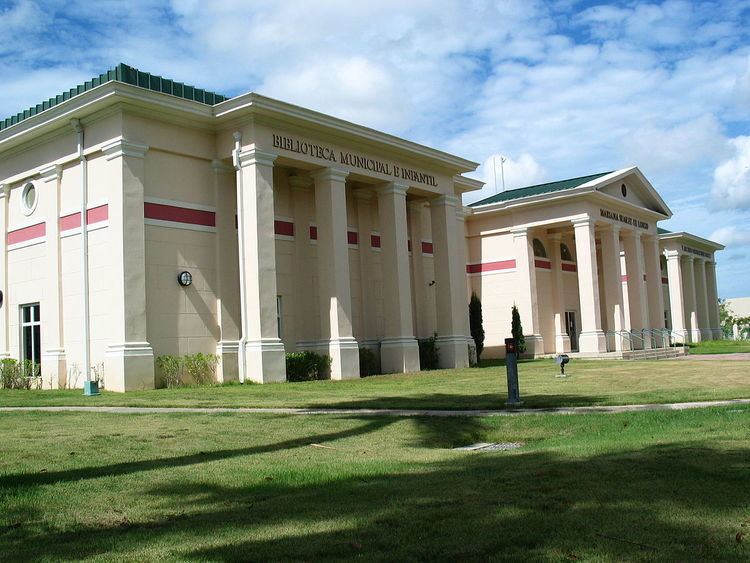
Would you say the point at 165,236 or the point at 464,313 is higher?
the point at 165,236

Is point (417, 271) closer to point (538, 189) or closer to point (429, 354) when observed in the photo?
point (429, 354)

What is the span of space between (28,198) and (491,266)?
2188 centimetres

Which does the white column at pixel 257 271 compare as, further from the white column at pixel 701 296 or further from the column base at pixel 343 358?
the white column at pixel 701 296

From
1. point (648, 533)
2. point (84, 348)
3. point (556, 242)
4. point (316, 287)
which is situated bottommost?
point (648, 533)

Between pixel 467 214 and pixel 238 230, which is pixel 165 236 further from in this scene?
pixel 467 214

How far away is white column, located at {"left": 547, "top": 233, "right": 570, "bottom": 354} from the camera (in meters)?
39.1

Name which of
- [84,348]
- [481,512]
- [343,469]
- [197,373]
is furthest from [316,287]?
[481,512]

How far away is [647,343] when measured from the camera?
41.1 meters

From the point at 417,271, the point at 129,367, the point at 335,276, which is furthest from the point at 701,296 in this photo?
the point at 129,367

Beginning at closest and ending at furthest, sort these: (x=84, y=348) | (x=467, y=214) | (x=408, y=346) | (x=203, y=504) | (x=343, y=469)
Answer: (x=203, y=504), (x=343, y=469), (x=84, y=348), (x=408, y=346), (x=467, y=214)

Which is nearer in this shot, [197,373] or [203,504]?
[203,504]

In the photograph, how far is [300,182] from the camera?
2555 centimetres

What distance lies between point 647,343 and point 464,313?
15811 mm

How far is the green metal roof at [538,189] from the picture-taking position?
124 ft
